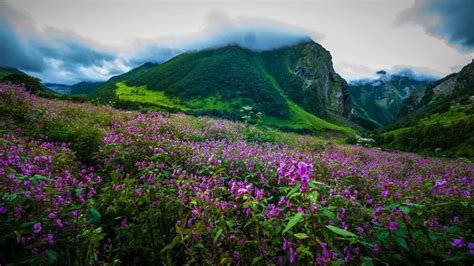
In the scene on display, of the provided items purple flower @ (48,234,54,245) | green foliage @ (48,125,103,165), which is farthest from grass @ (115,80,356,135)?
purple flower @ (48,234,54,245)

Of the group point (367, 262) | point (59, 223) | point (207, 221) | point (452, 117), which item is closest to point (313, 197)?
point (367, 262)

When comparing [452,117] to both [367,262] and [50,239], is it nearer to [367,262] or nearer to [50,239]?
[367,262]

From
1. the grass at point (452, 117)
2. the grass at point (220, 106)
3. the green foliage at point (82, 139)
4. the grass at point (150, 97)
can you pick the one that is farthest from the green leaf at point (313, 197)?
the grass at point (150, 97)

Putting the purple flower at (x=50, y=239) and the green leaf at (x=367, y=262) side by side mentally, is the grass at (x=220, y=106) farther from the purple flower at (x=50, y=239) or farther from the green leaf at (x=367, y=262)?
the green leaf at (x=367, y=262)

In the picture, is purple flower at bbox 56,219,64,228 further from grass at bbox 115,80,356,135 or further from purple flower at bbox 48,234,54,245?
grass at bbox 115,80,356,135

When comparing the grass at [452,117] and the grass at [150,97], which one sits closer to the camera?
the grass at [452,117]

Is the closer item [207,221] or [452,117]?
[207,221]

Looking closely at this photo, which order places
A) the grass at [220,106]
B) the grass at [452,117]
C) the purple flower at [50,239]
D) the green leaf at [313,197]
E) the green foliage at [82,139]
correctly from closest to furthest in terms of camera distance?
1. the green leaf at [313,197]
2. the purple flower at [50,239]
3. the green foliage at [82,139]
4. the grass at [452,117]
5. the grass at [220,106]

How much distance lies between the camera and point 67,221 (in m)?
2.82

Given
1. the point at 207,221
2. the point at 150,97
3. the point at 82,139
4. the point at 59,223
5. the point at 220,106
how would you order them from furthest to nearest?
the point at 150,97
the point at 220,106
the point at 82,139
the point at 207,221
the point at 59,223

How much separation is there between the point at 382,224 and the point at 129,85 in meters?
198

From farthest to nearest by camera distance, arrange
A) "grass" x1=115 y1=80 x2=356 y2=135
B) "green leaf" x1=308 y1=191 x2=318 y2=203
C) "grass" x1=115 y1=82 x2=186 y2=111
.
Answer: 1. "grass" x1=115 y1=80 x2=356 y2=135
2. "grass" x1=115 y1=82 x2=186 y2=111
3. "green leaf" x1=308 y1=191 x2=318 y2=203

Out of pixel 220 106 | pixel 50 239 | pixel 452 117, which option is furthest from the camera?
pixel 220 106

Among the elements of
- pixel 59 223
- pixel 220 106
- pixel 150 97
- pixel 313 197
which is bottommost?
pixel 59 223
